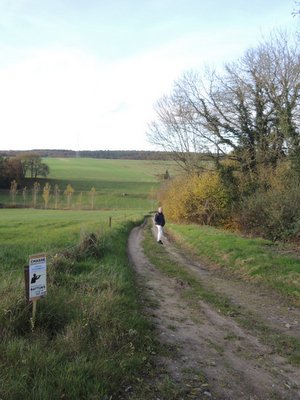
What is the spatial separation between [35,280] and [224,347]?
10.4ft

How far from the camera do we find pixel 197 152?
3478cm

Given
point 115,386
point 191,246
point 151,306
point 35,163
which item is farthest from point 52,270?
point 35,163

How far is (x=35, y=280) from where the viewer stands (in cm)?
574

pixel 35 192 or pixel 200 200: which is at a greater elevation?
pixel 200 200

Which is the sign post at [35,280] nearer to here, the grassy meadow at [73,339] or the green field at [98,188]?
the grassy meadow at [73,339]

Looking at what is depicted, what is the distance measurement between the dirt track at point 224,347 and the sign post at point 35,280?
6.48ft

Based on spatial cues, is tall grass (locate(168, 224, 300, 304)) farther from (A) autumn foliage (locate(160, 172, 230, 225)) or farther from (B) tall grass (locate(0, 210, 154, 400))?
(A) autumn foliage (locate(160, 172, 230, 225))

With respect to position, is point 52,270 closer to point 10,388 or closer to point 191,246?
point 10,388

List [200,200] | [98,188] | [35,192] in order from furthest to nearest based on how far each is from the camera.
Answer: [98,188] < [35,192] < [200,200]

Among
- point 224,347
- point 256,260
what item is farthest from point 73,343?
point 256,260

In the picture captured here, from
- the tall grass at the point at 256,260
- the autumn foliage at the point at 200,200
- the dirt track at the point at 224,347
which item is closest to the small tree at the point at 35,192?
the autumn foliage at the point at 200,200

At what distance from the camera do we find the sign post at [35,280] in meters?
5.64

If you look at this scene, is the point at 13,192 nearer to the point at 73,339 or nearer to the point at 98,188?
the point at 98,188

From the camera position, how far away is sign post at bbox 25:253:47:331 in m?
5.64
